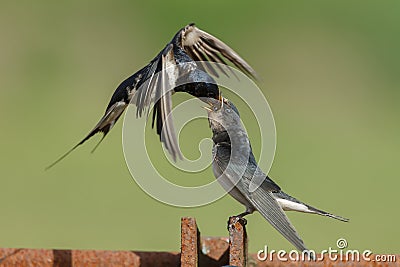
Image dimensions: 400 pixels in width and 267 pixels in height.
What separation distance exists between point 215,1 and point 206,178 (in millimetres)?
1954

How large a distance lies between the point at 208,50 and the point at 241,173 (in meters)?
0.65

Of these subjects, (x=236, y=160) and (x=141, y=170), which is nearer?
(x=236, y=160)

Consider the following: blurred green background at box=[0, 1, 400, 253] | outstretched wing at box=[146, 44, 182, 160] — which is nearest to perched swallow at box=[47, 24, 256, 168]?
outstretched wing at box=[146, 44, 182, 160]

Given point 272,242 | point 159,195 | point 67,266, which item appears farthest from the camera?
point 272,242

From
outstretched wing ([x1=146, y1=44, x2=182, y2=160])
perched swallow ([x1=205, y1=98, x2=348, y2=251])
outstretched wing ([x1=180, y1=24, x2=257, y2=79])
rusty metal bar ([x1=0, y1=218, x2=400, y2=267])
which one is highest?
outstretched wing ([x1=180, y1=24, x2=257, y2=79])

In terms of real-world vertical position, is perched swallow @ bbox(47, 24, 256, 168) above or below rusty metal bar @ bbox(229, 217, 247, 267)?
above

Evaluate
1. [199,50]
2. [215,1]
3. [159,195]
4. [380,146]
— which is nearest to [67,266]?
[159,195]

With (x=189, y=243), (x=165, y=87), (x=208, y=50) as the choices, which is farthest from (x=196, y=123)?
(x=189, y=243)

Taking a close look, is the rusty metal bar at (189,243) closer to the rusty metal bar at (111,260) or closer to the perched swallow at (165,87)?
the rusty metal bar at (111,260)

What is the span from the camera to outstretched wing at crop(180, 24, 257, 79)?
2.81m

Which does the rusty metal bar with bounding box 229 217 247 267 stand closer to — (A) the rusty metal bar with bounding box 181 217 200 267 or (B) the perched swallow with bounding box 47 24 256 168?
(A) the rusty metal bar with bounding box 181 217 200 267

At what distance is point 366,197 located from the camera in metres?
4.15

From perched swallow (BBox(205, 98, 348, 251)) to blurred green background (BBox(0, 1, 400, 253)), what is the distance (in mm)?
1228

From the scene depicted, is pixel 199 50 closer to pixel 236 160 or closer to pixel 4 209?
pixel 236 160
